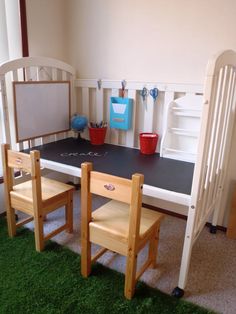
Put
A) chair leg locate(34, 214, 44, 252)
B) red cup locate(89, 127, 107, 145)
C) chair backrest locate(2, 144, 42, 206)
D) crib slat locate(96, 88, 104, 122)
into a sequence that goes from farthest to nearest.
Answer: crib slat locate(96, 88, 104, 122) < red cup locate(89, 127, 107, 145) < chair leg locate(34, 214, 44, 252) < chair backrest locate(2, 144, 42, 206)

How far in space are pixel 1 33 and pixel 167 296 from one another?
2006mm

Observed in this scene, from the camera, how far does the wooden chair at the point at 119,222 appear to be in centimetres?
124

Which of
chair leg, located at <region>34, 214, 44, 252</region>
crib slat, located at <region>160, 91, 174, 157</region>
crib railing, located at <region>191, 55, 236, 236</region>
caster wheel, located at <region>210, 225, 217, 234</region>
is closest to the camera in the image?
crib railing, located at <region>191, 55, 236, 236</region>

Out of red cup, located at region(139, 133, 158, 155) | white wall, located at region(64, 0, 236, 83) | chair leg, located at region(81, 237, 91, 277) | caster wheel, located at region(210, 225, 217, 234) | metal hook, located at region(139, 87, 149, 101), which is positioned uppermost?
Answer: white wall, located at region(64, 0, 236, 83)

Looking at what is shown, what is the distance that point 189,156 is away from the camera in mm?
1854

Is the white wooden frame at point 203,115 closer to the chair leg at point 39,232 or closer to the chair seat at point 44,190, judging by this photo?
the chair seat at point 44,190

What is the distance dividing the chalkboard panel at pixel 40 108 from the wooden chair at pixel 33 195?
29 cm

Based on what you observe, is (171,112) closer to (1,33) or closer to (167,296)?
(167,296)

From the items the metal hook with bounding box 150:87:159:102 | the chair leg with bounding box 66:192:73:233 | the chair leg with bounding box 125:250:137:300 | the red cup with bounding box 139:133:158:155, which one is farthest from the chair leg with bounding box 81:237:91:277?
the metal hook with bounding box 150:87:159:102

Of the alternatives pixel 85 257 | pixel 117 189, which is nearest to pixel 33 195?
pixel 85 257

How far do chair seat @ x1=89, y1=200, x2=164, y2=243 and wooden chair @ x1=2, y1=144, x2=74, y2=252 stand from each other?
0.40 m

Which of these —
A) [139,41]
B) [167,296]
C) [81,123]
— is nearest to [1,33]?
[81,123]

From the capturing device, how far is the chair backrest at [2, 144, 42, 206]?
5.14 ft

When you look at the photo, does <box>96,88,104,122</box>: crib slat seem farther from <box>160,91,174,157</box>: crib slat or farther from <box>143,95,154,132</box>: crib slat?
<box>160,91,174,157</box>: crib slat
